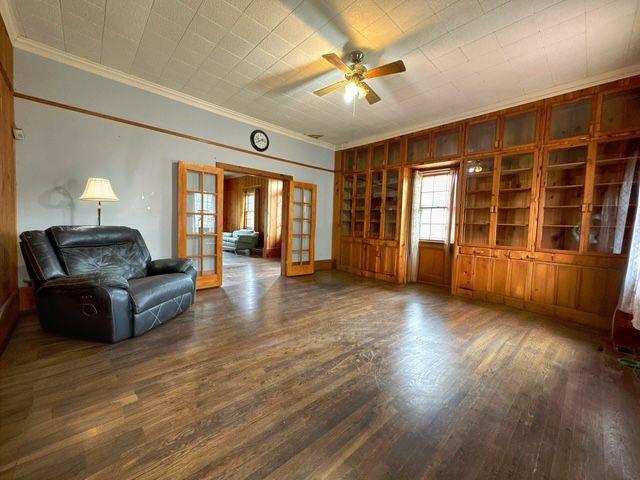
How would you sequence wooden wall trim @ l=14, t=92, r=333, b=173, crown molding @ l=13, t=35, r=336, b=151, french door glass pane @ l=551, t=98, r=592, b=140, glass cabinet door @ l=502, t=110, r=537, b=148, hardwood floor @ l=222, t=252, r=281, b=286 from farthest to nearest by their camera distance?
hardwood floor @ l=222, t=252, r=281, b=286, glass cabinet door @ l=502, t=110, r=537, b=148, french door glass pane @ l=551, t=98, r=592, b=140, wooden wall trim @ l=14, t=92, r=333, b=173, crown molding @ l=13, t=35, r=336, b=151

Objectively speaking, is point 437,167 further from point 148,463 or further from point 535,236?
point 148,463

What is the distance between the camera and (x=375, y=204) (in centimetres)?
583

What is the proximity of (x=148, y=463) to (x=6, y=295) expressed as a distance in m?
2.53

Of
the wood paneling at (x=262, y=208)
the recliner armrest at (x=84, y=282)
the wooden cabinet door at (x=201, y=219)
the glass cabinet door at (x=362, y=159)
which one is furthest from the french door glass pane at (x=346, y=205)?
the recliner armrest at (x=84, y=282)

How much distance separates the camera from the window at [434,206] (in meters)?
5.19

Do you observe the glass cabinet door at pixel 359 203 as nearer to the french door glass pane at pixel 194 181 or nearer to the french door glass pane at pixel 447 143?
the french door glass pane at pixel 447 143

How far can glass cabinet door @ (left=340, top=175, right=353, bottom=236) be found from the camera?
636 centimetres

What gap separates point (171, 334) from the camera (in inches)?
103

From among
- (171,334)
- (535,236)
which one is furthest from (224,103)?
(535,236)

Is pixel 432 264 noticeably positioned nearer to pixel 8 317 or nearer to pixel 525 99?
pixel 525 99

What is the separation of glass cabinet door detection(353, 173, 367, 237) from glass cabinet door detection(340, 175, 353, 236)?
8.9 inches

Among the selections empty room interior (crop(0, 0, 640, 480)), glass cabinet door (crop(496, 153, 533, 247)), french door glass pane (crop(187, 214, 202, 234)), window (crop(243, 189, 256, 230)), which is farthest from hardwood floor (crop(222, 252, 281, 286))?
glass cabinet door (crop(496, 153, 533, 247))

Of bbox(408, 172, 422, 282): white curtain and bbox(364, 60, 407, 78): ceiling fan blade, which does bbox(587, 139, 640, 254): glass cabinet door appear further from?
bbox(364, 60, 407, 78): ceiling fan blade

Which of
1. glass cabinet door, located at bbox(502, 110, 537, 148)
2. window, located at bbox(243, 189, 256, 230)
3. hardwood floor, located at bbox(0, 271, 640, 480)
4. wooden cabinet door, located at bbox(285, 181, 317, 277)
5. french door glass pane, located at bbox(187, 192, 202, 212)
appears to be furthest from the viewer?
window, located at bbox(243, 189, 256, 230)
